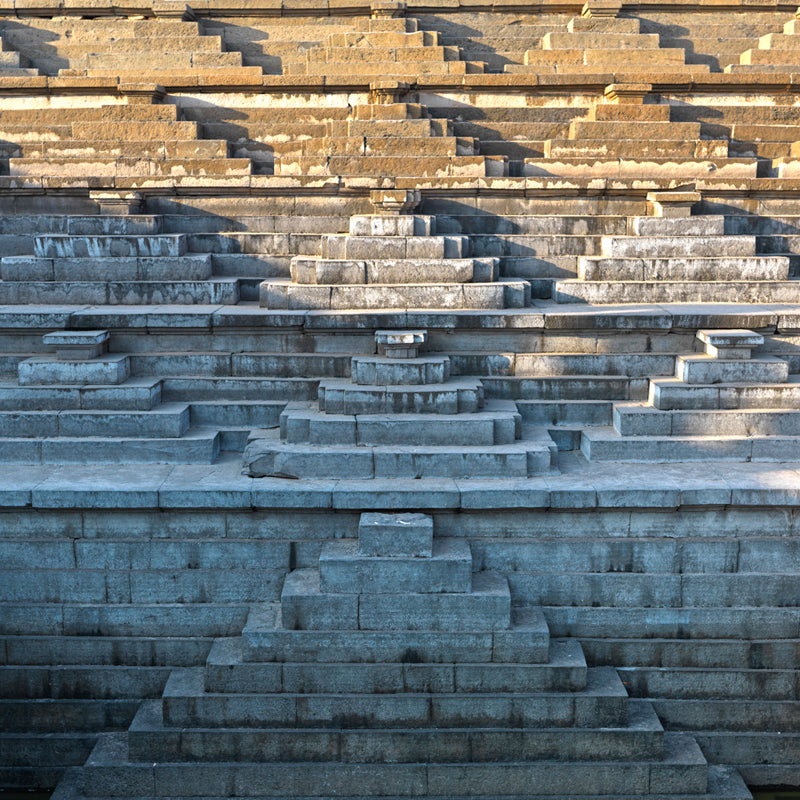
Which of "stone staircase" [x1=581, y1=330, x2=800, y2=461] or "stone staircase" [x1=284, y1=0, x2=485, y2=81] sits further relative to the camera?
"stone staircase" [x1=284, y1=0, x2=485, y2=81]

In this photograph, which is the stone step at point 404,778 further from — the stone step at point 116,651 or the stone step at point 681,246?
the stone step at point 681,246

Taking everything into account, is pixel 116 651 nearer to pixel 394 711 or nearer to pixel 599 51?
Result: pixel 394 711

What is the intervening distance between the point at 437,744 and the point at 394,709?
1.32 ft

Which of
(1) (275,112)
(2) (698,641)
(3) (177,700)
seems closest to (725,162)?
(1) (275,112)

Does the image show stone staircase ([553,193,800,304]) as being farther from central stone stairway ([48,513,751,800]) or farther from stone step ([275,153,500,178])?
central stone stairway ([48,513,751,800])

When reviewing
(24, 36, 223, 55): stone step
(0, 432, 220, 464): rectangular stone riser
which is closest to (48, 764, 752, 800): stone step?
(0, 432, 220, 464): rectangular stone riser

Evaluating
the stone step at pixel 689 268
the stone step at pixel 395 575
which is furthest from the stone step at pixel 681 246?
the stone step at pixel 395 575

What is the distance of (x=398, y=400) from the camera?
8.38m

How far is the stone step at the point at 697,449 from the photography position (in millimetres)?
8258

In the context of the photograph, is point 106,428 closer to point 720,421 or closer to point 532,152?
point 720,421

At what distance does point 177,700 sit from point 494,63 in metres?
11.4

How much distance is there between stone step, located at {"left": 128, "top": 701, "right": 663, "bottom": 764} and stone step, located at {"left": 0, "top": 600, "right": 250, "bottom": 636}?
857 mm

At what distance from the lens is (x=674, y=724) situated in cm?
724

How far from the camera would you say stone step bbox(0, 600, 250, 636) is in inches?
291
